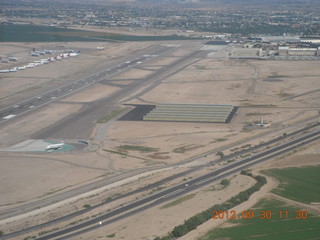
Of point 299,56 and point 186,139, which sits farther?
point 299,56

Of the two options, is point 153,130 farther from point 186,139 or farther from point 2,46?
point 2,46

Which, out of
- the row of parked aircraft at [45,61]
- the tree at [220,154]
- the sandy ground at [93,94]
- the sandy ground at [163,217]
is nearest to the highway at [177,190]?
the sandy ground at [163,217]

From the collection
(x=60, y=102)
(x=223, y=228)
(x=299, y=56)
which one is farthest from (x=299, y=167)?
(x=299, y=56)

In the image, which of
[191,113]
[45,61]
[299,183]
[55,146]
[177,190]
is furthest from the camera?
[45,61]

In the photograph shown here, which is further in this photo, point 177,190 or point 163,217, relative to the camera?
point 177,190

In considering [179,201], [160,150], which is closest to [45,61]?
[160,150]

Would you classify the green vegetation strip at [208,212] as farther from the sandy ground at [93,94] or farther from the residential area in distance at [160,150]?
the sandy ground at [93,94]

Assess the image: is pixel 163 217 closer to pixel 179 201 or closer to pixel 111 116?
pixel 179 201
